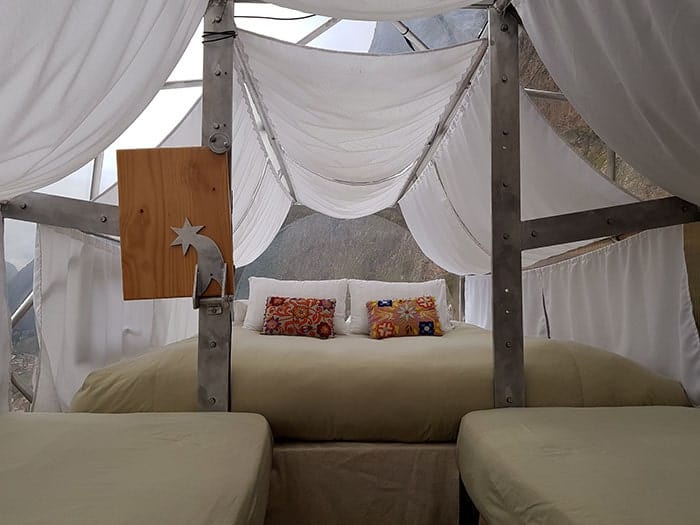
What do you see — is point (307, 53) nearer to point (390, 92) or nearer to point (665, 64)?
point (390, 92)

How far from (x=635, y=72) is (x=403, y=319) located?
76.2 inches

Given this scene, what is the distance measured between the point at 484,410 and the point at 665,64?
1.08 meters

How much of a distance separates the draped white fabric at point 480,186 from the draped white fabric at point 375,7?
636 millimetres

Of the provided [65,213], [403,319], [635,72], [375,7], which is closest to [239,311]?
[403,319]

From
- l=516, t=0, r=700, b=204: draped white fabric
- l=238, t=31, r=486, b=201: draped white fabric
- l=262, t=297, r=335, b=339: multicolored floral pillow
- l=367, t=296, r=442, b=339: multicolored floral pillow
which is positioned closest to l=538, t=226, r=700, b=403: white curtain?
l=516, t=0, r=700, b=204: draped white fabric

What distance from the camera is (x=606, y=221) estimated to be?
170 cm

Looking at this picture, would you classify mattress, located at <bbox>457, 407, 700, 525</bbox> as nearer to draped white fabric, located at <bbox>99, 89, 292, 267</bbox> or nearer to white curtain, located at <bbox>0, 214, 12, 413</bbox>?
white curtain, located at <bbox>0, 214, 12, 413</bbox>

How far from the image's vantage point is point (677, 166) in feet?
4.78

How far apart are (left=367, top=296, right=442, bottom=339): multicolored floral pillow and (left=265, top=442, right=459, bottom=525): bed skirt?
1.30 meters

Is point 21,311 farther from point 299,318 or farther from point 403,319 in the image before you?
point 403,319

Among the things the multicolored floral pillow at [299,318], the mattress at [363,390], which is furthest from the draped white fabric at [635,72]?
the multicolored floral pillow at [299,318]

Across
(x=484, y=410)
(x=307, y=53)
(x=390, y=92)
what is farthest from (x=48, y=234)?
(x=484, y=410)

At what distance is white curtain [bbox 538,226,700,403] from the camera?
5.85ft

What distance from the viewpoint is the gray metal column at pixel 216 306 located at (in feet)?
5.20
